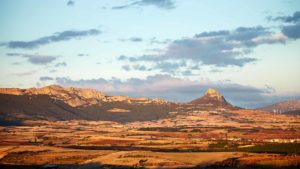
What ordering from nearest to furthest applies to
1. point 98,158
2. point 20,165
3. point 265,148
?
point 20,165 → point 98,158 → point 265,148

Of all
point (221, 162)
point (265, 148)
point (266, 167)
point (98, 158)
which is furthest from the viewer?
point (265, 148)

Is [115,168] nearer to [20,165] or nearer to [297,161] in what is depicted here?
[20,165]

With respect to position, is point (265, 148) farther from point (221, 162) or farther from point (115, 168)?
point (115, 168)

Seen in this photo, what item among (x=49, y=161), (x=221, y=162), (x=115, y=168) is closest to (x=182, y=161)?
(x=221, y=162)

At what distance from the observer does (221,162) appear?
3305 inches

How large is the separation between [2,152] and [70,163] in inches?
1093

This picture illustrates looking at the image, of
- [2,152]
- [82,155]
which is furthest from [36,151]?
[82,155]

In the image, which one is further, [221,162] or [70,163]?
[70,163]

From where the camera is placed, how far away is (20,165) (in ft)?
294

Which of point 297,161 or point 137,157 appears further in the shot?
point 137,157

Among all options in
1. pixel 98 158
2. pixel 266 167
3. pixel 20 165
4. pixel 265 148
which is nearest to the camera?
pixel 266 167

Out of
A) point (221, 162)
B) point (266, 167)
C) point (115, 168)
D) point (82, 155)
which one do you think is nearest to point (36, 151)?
point (82, 155)

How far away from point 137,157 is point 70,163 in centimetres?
1312

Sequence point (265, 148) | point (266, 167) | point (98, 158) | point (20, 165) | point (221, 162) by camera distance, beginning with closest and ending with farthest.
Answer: point (266, 167), point (221, 162), point (20, 165), point (98, 158), point (265, 148)
